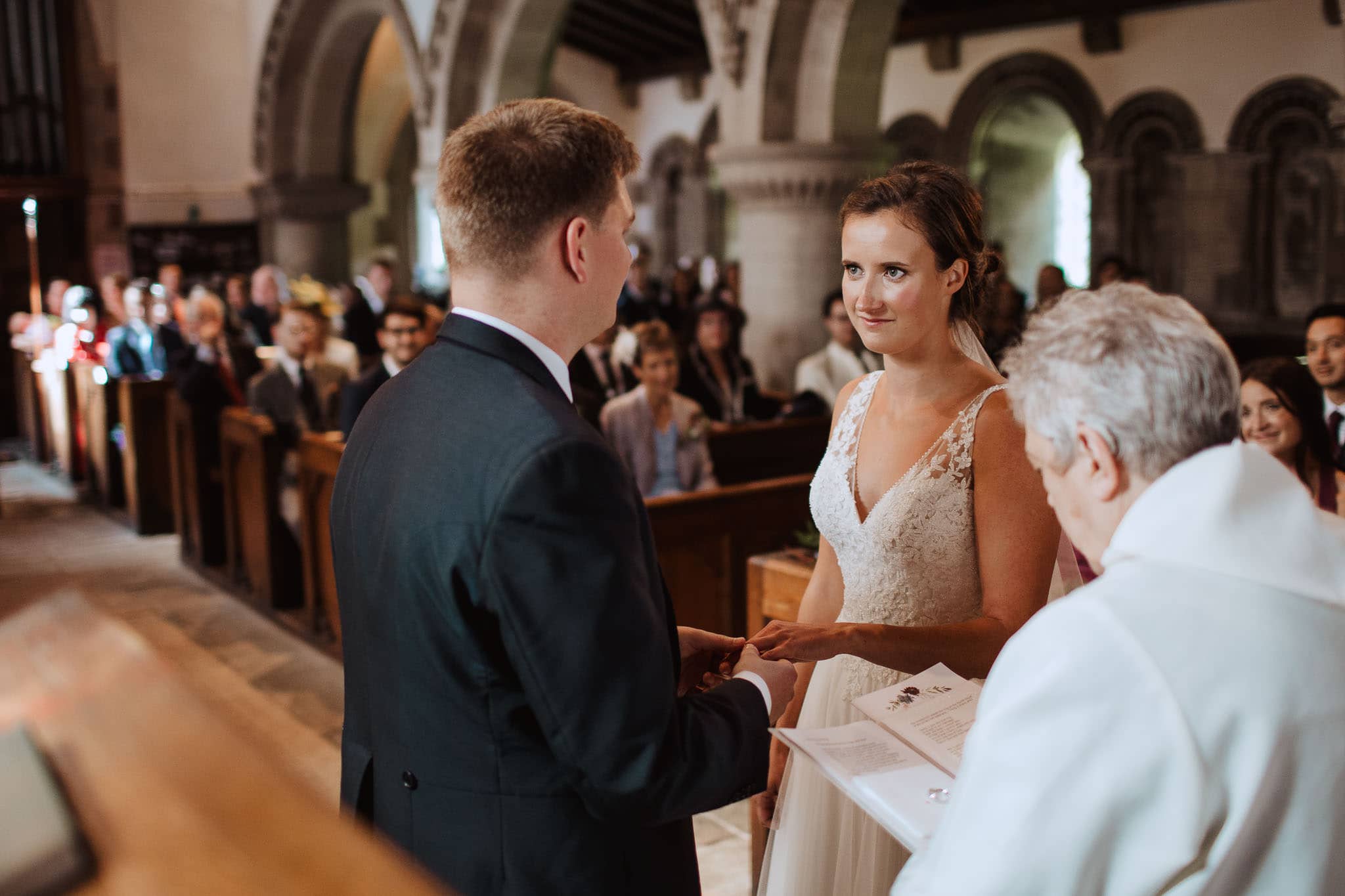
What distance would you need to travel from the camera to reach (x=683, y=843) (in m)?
1.43

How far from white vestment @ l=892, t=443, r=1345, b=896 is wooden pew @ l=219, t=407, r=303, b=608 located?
16.4ft

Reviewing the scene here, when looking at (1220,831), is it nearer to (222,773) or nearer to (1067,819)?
(1067,819)

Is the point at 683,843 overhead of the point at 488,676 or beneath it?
beneath

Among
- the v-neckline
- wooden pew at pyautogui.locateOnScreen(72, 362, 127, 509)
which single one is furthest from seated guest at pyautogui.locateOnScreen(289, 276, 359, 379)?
the v-neckline

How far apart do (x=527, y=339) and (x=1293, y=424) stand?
245 centimetres

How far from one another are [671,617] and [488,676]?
0.25m

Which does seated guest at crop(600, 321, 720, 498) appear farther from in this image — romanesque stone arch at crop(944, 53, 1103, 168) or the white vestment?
romanesque stone arch at crop(944, 53, 1103, 168)

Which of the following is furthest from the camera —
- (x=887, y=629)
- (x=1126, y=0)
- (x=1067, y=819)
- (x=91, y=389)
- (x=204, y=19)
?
(x=204, y=19)

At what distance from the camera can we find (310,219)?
38.4ft

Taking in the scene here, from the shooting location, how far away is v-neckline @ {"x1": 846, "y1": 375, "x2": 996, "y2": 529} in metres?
1.87

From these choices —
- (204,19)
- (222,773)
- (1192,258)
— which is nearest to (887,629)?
(222,773)

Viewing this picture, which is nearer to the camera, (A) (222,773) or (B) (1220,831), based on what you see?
(A) (222,773)

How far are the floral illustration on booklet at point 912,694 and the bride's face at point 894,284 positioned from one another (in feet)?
1.82

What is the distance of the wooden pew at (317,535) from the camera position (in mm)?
4961
